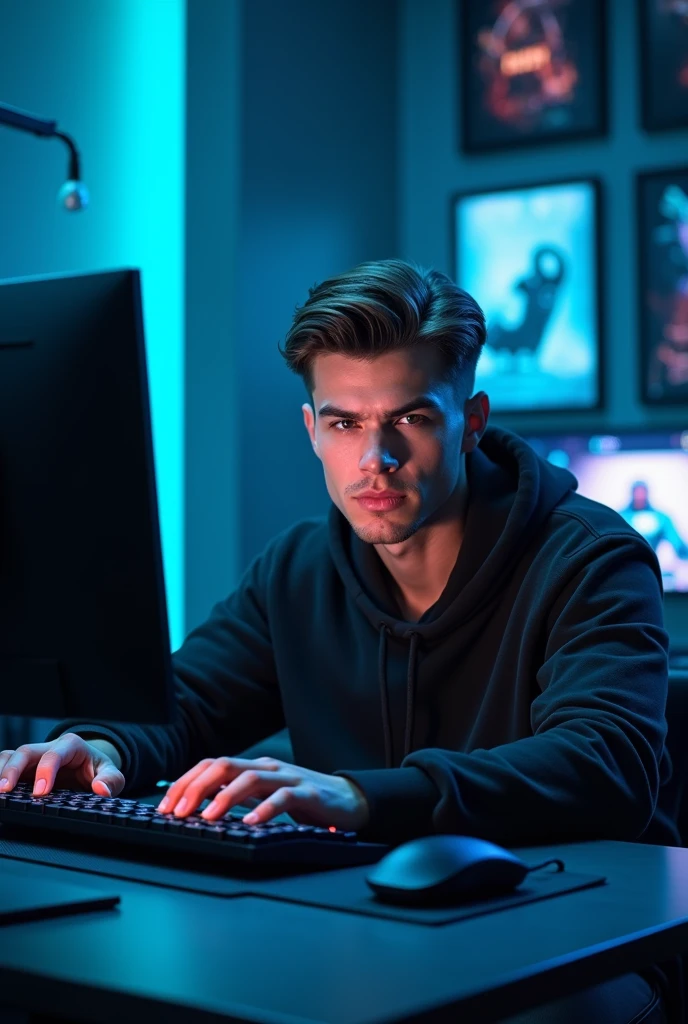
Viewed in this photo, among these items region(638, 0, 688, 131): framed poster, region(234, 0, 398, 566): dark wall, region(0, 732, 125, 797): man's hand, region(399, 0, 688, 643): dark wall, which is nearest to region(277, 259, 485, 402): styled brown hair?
region(0, 732, 125, 797): man's hand

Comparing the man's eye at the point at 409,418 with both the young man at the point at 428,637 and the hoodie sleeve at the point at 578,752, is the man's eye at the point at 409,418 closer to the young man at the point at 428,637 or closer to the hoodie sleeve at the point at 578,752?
the young man at the point at 428,637

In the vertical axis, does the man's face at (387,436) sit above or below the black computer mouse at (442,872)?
above

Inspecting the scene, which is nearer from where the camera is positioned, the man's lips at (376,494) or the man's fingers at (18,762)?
the man's fingers at (18,762)

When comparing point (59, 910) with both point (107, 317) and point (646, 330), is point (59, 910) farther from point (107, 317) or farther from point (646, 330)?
point (646, 330)

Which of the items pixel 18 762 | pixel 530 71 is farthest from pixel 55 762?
pixel 530 71

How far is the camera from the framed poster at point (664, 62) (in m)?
4.34

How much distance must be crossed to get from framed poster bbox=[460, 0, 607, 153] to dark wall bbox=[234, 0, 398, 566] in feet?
1.29

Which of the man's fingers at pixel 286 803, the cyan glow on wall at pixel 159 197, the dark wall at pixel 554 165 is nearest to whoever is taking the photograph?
the man's fingers at pixel 286 803

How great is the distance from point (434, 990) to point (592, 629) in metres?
0.74

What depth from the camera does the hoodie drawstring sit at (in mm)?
1617

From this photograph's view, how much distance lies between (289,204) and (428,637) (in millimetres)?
2644

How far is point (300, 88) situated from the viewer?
13.3ft

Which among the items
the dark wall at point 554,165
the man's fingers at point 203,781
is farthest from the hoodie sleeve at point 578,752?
the dark wall at point 554,165

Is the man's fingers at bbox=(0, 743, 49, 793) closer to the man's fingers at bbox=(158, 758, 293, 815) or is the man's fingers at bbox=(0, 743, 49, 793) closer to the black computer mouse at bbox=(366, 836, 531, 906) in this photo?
the man's fingers at bbox=(158, 758, 293, 815)
